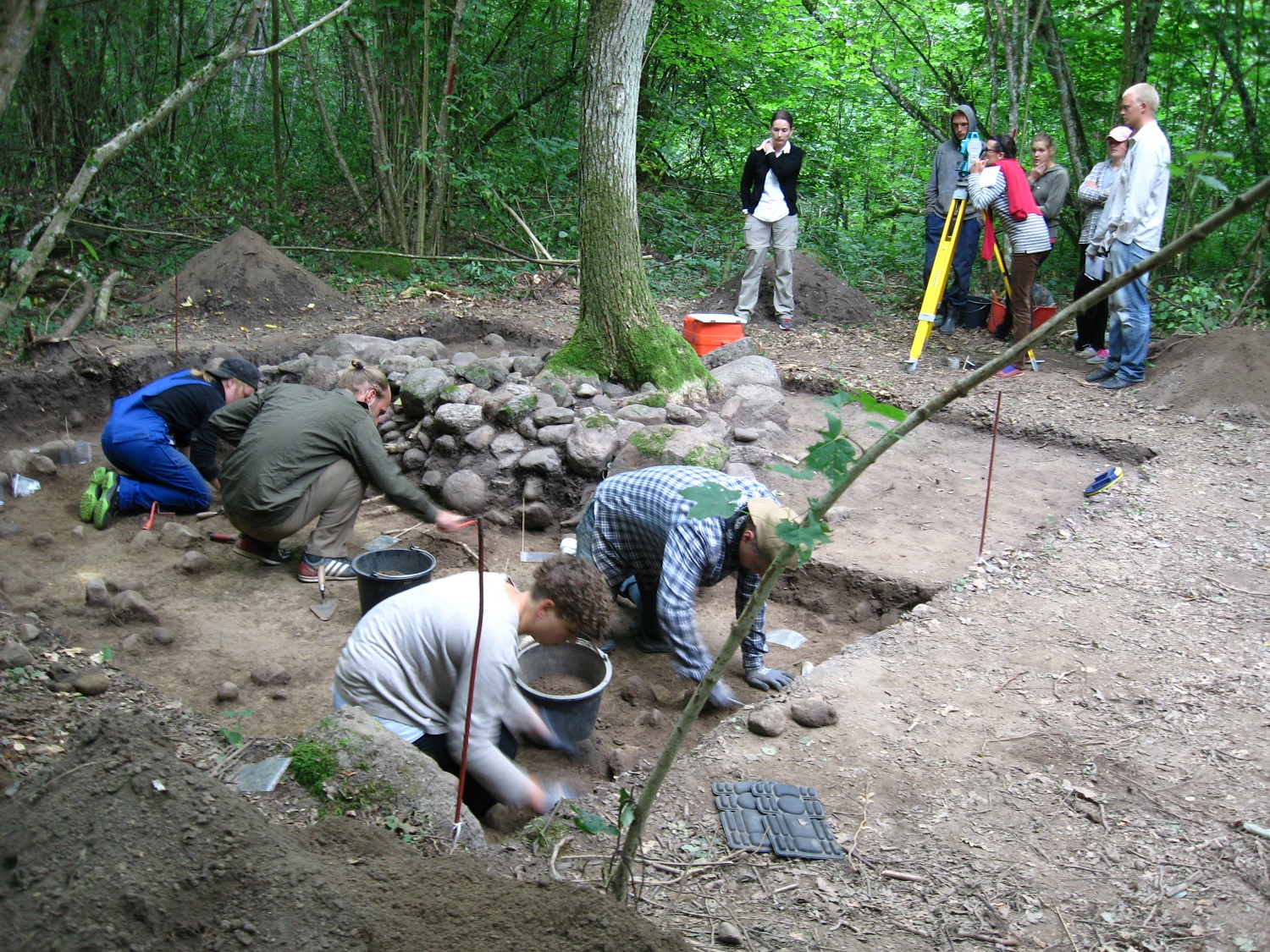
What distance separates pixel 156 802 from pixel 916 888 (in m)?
1.90

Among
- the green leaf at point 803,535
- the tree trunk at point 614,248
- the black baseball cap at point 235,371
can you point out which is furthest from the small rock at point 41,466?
the green leaf at point 803,535

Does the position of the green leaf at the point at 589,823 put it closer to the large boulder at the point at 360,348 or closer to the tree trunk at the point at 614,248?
the tree trunk at the point at 614,248

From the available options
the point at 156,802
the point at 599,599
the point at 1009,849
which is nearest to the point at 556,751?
the point at 599,599

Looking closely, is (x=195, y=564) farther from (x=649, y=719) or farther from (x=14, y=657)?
(x=649, y=719)

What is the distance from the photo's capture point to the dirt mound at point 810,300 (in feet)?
31.2

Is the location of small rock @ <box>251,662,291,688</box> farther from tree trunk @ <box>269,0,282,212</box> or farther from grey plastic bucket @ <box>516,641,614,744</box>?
tree trunk @ <box>269,0,282,212</box>

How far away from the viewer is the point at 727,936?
228 cm

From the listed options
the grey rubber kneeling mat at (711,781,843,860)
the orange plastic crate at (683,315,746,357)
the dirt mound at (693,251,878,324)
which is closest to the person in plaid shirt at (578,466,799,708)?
the grey rubber kneeling mat at (711,781,843,860)

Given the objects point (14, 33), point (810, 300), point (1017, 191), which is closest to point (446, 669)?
point (14, 33)

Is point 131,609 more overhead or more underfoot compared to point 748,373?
more underfoot

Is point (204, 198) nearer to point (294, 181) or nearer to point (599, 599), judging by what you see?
point (294, 181)

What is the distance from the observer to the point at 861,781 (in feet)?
9.94

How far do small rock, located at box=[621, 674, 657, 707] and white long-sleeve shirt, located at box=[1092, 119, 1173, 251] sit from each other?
205 inches

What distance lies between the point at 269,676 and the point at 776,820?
7.57 feet
